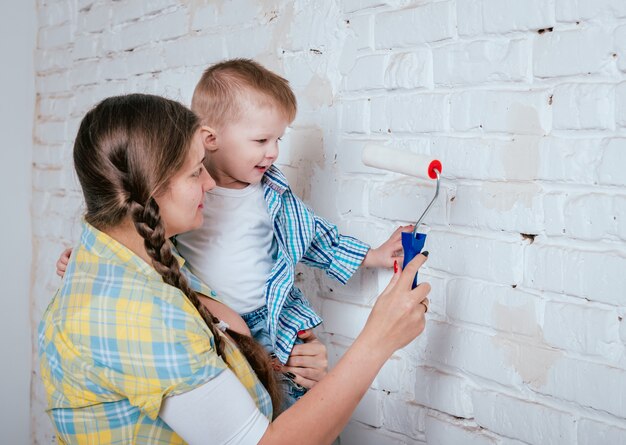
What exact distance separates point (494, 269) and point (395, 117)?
0.36m

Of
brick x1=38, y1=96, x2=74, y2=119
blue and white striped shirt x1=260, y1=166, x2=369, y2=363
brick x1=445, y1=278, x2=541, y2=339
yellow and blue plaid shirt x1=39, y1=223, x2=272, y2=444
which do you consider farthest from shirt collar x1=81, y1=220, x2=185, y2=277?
brick x1=38, y1=96, x2=74, y2=119

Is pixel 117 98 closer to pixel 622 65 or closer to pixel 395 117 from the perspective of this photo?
pixel 395 117

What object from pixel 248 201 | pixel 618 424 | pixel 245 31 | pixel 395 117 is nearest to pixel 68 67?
pixel 245 31

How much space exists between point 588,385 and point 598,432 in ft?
0.25

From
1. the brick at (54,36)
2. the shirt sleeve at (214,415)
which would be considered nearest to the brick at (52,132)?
the brick at (54,36)

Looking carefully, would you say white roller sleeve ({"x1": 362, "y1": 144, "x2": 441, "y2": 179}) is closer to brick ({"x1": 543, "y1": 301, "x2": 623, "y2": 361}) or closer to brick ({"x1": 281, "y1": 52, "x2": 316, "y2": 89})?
brick ({"x1": 543, "y1": 301, "x2": 623, "y2": 361})

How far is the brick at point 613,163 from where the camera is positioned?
42.4 inches

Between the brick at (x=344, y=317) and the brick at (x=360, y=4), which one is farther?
the brick at (x=344, y=317)

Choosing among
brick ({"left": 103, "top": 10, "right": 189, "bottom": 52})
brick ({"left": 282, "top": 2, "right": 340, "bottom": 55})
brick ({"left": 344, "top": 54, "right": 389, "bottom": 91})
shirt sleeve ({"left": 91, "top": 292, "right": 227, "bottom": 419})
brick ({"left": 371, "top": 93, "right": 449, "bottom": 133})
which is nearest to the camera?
shirt sleeve ({"left": 91, "top": 292, "right": 227, "bottom": 419})

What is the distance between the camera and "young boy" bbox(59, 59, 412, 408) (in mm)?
1341

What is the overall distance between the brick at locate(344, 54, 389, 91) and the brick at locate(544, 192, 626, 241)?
436 mm

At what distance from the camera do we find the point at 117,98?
45.2 inches

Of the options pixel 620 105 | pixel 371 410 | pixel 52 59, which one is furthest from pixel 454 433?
pixel 52 59

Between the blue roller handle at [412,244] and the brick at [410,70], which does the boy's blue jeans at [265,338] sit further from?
the brick at [410,70]
